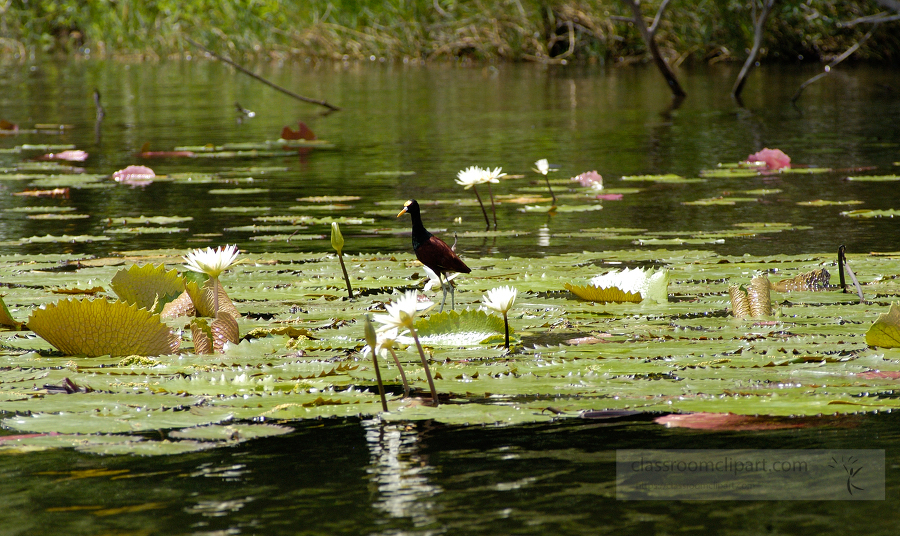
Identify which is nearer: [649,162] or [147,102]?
[649,162]

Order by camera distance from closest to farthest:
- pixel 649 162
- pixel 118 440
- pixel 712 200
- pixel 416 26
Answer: pixel 118 440 → pixel 712 200 → pixel 649 162 → pixel 416 26

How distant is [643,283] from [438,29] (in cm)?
1747

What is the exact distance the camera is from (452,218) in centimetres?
423

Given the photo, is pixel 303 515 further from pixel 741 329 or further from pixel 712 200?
pixel 712 200

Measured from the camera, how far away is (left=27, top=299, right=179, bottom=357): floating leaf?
1955 mm

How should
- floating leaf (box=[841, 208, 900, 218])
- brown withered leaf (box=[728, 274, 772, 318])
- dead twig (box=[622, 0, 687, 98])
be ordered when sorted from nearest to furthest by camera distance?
brown withered leaf (box=[728, 274, 772, 318]) → floating leaf (box=[841, 208, 900, 218]) → dead twig (box=[622, 0, 687, 98])

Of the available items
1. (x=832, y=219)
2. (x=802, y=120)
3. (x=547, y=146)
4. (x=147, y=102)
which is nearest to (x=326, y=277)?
(x=832, y=219)

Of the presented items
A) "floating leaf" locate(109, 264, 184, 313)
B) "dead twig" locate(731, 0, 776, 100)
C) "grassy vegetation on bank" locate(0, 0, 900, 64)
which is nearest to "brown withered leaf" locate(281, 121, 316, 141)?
"dead twig" locate(731, 0, 776, 100)

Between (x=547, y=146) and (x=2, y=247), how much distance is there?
162 inches

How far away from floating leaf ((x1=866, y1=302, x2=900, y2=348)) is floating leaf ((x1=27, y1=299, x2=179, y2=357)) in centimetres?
130

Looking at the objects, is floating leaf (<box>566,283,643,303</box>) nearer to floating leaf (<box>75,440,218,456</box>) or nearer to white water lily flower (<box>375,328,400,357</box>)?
white water lily flower (<box>375,328,400,357</box>)

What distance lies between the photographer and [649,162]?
604 centimetres

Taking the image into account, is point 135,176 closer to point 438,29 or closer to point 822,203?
point 822,203

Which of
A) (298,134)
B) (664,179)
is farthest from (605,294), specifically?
(298,134)
